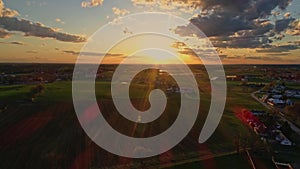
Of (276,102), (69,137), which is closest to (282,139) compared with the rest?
(69,137)

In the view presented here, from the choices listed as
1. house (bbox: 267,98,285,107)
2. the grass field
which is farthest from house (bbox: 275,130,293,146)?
house (bbox: 267,98,285,107)

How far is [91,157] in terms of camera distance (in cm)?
2048

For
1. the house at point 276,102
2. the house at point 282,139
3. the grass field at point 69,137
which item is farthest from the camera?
the house at point 276,102

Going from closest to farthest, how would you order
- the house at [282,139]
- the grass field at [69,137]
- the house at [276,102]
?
the grass field at [69,137] → the house at [282,139] → the house at [276,102]

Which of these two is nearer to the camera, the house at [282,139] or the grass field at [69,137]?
the grass field at [69,137]

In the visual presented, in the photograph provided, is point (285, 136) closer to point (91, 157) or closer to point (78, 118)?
point (91, 157)

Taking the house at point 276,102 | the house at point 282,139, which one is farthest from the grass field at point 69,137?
the house at point 276,102

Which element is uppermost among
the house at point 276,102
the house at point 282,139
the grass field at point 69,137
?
the house at point 276,102

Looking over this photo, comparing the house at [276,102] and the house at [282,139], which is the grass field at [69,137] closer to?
the house at [282,139]

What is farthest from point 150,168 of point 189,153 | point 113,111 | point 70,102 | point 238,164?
point 70,102

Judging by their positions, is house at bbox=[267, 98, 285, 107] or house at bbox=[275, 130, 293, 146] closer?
house at bbox=[275, 130, 293, 146]

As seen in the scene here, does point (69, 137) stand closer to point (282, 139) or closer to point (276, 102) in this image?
point (282, 139)

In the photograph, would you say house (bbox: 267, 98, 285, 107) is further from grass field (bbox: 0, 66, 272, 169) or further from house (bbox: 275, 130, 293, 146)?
house (bbox: 275, 130, 293, 146)

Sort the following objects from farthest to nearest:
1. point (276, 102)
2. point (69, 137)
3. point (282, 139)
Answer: point (276, 102), point (69, 137), point (282, 139)
